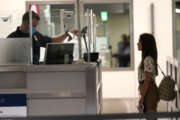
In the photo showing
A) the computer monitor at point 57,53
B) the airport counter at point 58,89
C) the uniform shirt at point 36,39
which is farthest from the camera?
the uniform shirt at point 36,39

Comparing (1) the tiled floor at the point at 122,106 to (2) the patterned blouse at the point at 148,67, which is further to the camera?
(1) the tiled floor at the point at 122,106

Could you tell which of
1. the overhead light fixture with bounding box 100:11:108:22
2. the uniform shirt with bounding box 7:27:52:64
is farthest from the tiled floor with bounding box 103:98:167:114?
the uniform shirt with bounding box 7:27:52:64

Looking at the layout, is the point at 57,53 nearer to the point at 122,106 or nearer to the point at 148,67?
the point at 148,67

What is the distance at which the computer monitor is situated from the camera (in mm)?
4180

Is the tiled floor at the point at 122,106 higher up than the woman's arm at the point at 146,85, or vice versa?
the woman's arm at the point at 146,85

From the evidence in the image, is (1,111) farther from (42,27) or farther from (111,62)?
(111,62)

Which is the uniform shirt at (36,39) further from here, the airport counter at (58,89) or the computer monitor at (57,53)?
the airport counter at (58,89)

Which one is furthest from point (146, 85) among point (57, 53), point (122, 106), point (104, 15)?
point (104, 15)

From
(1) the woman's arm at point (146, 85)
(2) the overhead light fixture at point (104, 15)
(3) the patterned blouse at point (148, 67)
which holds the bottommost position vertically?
(1) the woman's arm at point (146, 85)

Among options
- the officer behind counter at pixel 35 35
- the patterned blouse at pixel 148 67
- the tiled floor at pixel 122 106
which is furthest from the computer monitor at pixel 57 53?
the tiled floor at pixel 122 106

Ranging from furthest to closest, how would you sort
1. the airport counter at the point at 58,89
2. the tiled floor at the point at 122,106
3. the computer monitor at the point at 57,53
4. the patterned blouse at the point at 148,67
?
the tiled floor at the point at 122,106, the patterned blouse at the point at 148,67, the computer monitor at the point at 57,53, the airport counter at the point at 58,89

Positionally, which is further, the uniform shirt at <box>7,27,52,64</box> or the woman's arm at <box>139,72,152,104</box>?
→ the woman's arm at <box>139,72,152,104</box>

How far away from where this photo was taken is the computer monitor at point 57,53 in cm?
418

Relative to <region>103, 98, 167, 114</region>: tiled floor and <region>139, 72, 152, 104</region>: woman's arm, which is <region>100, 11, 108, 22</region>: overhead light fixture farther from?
<region>139, 72, 152, 104</region>: woman's arm
